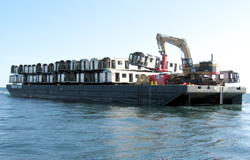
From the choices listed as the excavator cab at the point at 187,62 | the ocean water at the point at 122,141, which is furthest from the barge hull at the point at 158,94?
the ocean water at the point at 122,141

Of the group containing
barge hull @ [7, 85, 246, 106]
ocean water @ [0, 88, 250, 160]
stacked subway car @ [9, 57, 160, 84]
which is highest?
stacked subway car @ [9, 57, 160, 84]

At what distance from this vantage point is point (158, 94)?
31.5 m

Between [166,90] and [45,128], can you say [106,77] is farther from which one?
[45,128]

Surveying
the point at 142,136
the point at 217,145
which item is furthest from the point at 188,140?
the point at 142,136

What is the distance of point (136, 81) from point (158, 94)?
8387mm

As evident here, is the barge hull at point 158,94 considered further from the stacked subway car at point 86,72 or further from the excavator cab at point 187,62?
the excavator cab at point 187,62

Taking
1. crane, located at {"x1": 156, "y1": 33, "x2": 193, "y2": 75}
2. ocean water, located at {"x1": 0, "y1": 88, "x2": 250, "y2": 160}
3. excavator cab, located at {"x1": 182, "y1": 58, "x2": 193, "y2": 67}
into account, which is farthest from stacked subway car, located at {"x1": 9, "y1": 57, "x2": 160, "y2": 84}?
ocean water, located at {"x1": 0, "y1": 88, "x2": 250, "y2": 160}

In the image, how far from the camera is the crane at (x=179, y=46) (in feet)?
116

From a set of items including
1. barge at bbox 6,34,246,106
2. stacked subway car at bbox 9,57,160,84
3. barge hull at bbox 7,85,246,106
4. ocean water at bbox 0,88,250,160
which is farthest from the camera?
stacked subway car at bbox 9,57,160,84

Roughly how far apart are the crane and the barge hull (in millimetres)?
4563

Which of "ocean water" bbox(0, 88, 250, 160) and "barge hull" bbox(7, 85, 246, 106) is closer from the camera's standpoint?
"ocean water" bbox(0, 88, 250, 160)

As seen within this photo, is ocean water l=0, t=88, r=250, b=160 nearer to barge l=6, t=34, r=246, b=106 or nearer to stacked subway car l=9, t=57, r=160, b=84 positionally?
barge l=6, t=34, r=246, b=106

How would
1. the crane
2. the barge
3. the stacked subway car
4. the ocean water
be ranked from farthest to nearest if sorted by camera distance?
the stacked subway car, the crane, the barge, the ocean water

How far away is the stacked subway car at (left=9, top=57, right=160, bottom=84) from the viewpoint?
40.9 meters
